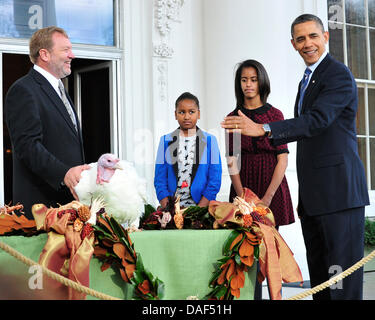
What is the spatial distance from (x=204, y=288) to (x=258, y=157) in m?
1.73

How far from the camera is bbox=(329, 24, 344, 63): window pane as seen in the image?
7.95 meters

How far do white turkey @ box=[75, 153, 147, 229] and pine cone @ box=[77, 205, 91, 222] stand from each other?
0.12 meters

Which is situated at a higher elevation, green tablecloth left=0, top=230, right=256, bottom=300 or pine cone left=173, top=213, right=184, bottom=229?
pine cone left=173, top=213, right=184, bottom=229

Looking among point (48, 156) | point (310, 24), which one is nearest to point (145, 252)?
point (48, 156)

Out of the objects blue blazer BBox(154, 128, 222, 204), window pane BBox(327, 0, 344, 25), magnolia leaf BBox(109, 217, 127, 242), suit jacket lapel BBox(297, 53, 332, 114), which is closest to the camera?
magnolia leaf BBox(109, 217, 127, 242)

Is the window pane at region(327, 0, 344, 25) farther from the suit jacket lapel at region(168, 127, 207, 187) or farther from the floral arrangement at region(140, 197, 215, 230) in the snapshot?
the floral arrangement at region(140, 197, 215, 230)

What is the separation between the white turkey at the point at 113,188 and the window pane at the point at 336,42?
19.1 feet

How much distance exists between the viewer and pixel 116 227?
243 centimetres

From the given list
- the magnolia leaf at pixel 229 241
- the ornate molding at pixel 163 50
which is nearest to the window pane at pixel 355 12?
the ornate molding at pixel 163 50

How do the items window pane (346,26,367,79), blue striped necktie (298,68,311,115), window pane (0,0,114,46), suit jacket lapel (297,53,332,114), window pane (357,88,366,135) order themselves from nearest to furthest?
A: suit jacket lapel (297,53,332,114)
blue striped necktie (298,68,311,115)
window pane (0,0,114,46)
window pane (346,26,367,79)
window pane (357,88,366,135)

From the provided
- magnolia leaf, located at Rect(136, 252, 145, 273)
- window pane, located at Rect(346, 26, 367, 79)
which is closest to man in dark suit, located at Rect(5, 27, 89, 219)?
magnolia leaf, located at Rect(136, 252, 145, 273)

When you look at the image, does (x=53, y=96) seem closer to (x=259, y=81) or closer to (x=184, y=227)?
(x=184, y=227)

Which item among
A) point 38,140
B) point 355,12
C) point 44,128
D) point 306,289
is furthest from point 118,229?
point 355,12
